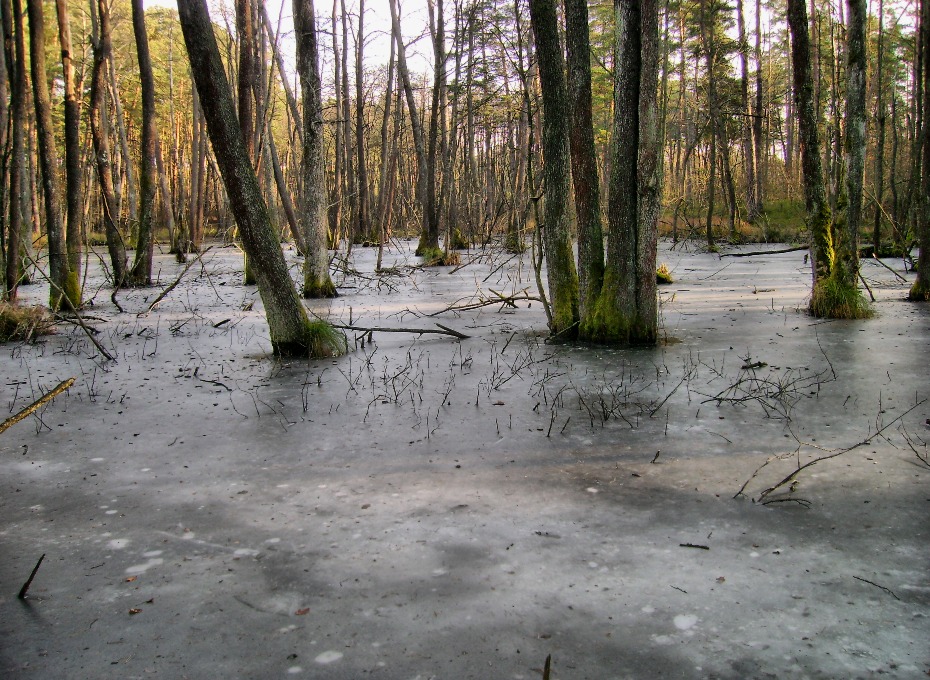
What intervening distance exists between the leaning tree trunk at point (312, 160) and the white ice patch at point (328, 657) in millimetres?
10067

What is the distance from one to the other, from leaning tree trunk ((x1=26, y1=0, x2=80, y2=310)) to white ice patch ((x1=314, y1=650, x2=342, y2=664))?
11.0 metres

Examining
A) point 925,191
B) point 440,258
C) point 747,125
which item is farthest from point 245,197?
point 747,125

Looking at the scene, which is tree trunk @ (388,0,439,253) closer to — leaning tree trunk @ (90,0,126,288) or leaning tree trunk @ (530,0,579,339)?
leaning tree trunk @ (90,0,126,288)

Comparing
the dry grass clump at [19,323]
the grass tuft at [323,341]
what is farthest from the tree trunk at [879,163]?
the dry grass clump at [19,323]

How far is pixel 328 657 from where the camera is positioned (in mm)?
2895

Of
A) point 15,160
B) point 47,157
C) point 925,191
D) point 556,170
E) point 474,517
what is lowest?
point 474,517

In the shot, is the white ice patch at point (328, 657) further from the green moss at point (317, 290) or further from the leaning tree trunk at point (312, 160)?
the green moss at point (317, 290)

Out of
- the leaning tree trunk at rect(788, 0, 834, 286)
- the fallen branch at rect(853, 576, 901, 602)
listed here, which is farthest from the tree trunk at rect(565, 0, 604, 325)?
the fallen branch at rect(853, 576, 901, 602)

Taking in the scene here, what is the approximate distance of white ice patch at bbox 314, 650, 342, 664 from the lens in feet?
9.41

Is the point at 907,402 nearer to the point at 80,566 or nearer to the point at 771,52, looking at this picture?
the point at 80,566

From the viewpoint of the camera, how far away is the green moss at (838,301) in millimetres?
10625

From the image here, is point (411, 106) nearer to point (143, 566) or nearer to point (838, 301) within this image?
point (838, 301)

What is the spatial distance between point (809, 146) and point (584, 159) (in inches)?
138

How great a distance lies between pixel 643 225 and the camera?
8.55 m
